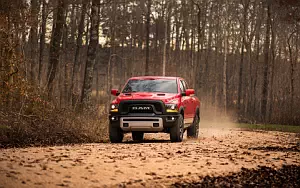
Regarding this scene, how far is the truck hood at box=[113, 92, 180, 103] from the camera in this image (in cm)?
1630

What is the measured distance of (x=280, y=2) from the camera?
117 ft

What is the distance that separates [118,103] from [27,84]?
326cm

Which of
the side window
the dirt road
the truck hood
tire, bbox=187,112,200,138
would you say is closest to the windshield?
the side window

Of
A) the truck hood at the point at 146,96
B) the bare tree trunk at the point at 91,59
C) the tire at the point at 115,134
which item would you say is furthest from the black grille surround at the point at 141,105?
the bare tree trunk at the point at 91,59

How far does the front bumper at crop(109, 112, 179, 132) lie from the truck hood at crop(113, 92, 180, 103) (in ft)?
1.58

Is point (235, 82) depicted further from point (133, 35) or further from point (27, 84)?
point (27, 84)

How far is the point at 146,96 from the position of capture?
16438 mm

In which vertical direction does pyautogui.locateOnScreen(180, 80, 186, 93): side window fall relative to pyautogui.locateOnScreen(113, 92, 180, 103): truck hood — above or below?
above

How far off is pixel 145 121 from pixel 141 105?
50 cm

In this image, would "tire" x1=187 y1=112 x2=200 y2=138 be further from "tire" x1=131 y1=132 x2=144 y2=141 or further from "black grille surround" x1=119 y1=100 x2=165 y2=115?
"black grille surround" x1=119 y1=100 x2=165 y2=115

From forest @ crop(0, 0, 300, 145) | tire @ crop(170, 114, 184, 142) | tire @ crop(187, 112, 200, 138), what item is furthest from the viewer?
tire @ crop(187, 112, 200, 138)

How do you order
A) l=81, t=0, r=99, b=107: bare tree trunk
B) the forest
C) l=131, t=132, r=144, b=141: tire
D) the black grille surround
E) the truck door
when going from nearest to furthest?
the black grille surround, the forest, the truck door, l=131, t=132, r=144, b=141: tire, l=81, t=0, r=99, b=107: bare tree trunk

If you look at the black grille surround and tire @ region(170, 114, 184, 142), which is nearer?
the black grille surround

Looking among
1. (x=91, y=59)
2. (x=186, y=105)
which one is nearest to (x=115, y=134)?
(x=186, y=105)
